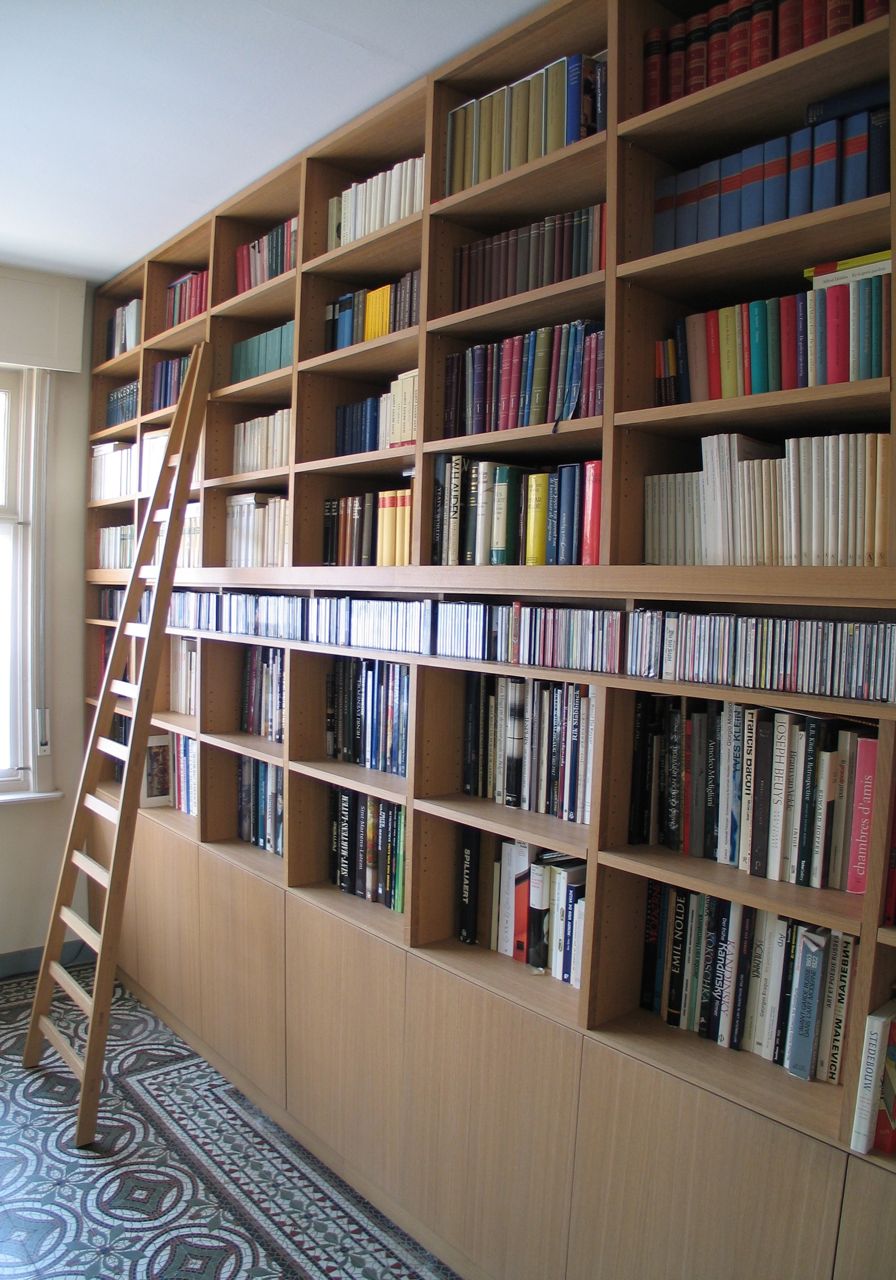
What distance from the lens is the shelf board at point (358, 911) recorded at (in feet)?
7.39

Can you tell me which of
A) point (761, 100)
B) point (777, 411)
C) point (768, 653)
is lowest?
point (768, 653)

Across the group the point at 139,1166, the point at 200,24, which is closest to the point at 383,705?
the point at 139,1166

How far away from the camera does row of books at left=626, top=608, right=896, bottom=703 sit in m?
1.37

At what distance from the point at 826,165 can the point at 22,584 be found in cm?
337

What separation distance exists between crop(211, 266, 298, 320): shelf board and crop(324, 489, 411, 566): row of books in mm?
645

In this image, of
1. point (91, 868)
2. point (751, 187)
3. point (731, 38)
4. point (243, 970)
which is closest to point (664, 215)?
point (751, 187)

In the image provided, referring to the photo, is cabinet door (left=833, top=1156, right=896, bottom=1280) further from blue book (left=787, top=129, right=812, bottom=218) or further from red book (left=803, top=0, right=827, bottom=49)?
red book (left=803, top=0, right=827, bottom=49)

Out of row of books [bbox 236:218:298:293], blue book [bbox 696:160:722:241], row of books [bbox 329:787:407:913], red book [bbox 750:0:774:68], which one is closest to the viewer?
red book [bbox 750:0:774:68]

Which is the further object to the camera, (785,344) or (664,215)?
(664,215)

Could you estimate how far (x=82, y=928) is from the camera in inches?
111

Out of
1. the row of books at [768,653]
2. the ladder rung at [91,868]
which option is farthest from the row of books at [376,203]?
the ladder rung at [91,868]

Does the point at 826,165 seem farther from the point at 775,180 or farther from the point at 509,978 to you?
the point at 509,978

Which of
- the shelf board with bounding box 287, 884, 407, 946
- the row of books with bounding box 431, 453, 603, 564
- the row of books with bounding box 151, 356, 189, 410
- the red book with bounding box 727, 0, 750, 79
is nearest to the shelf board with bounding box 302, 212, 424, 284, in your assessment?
the row of books with bounding box 431, 453, 603, 564

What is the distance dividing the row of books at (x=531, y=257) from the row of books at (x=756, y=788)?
2.99 feet
